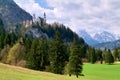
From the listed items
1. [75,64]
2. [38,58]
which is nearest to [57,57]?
[75,64]

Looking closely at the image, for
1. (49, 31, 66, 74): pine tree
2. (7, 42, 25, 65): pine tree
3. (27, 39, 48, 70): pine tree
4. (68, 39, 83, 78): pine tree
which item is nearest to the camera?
(68, 39, 83, 78): pine tree

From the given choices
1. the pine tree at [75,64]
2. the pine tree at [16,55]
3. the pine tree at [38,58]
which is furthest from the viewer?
the pine tree at [16,55]

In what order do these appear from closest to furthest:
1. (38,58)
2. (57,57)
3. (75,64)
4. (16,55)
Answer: (75,64) < (57,57) < (38,58) < (16,55)

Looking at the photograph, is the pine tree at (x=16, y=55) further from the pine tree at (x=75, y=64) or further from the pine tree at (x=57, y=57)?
the pine tree at (x=75, y=64)

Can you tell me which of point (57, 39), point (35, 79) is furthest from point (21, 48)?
point (35, 79)

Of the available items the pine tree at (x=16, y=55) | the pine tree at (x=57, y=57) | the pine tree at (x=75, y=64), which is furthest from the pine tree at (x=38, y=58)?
the pine tree at (x=75, y=64)

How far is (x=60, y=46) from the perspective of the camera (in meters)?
75.2

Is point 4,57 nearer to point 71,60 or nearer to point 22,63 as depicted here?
point 22,63

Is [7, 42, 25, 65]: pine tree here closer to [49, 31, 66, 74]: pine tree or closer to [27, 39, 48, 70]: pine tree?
[27, 39, 48, 70]: pine tree

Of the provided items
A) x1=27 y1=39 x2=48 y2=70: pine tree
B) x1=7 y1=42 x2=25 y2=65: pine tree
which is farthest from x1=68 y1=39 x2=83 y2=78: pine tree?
x1=7 y1=42 x2=25 y2=65: pine tree

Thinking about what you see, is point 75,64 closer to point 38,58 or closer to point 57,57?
point 57,57

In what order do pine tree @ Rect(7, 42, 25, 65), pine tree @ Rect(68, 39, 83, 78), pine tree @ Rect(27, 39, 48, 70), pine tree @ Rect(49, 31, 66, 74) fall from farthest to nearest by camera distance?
pine tree @ Rect(7, 42, 25, 65) → pine tree @ Rect(27, 39, 48, 70) → pine tree @ Rect(49, 31, 66, 74) → pine tree @ Rect(68, 39, 83, 78)

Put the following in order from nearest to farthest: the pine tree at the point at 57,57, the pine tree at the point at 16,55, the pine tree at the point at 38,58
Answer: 1. the pine tree at the point at 57,57
2. the pine tree at the point at 38,58
3. the pine tree at the point at 16,55

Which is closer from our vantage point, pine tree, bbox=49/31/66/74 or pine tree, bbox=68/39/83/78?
pine tree, bbox=68/39/83/78
